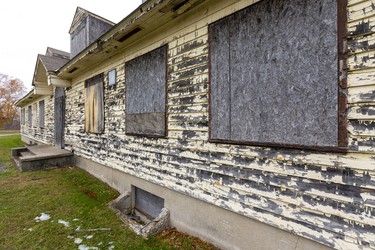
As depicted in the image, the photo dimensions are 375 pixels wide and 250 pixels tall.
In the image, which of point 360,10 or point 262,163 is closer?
point 360,10

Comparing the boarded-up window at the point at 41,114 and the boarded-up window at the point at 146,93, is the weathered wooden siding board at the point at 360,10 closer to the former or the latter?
the boarded-up window at the point at 146,93

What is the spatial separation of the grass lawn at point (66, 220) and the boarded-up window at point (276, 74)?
1.99 m

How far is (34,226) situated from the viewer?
3891 mm

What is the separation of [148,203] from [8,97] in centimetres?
4940

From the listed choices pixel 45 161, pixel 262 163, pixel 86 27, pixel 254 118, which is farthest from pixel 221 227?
pixel 86 27

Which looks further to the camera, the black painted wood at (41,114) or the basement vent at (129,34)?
the black painted wood at (41,114)

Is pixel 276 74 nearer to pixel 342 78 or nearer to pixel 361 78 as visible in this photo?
pixel 342 78

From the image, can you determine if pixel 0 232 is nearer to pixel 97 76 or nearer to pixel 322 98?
pixel 97 76

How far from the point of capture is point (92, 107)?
22.6ft

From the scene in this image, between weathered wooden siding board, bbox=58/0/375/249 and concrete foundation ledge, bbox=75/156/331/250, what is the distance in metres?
0.13

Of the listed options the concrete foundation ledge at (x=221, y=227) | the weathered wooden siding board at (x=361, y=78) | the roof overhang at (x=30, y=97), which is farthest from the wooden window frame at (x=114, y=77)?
the roof overhang at (x=30, y=97)

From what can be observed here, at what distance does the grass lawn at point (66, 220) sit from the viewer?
3.35 meters

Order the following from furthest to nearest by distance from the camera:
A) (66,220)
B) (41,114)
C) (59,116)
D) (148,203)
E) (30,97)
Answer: (30,97) < (41,114) < (59,116) < (148,203) < (66,220)

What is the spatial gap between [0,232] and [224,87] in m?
4.53
